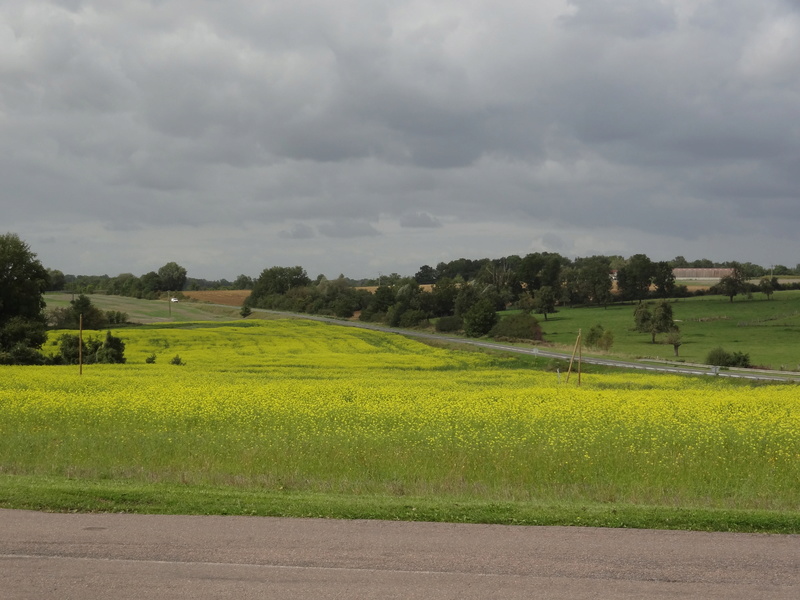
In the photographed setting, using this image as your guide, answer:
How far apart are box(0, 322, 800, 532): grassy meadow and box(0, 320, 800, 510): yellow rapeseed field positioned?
0.19ft

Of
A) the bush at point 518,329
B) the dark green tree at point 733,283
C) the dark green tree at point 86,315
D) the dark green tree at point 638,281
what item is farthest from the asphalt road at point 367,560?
the dark green tree at point 638,281

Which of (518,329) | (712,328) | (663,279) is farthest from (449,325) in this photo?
(663,279)

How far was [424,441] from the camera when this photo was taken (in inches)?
655

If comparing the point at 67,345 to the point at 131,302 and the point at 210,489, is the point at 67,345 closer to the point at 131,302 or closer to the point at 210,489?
the point at 210,489

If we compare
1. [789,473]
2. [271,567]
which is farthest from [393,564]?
[789,473]

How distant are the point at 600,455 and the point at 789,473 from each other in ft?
11.1

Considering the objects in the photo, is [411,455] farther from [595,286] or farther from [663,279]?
[663,279]

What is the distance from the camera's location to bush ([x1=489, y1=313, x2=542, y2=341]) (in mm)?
92850

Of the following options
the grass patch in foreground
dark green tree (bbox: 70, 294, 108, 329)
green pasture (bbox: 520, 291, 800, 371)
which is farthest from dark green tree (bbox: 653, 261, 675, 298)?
the grass patch in foreground

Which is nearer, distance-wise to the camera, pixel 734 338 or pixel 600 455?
pixel 600 455

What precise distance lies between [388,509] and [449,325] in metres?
Answer: 98.7

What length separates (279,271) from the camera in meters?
176

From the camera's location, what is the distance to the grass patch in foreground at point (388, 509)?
10062mm

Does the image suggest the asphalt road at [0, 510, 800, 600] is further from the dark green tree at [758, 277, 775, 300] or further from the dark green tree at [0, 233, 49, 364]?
the dark green tree at [758, 277, 775, 300]
